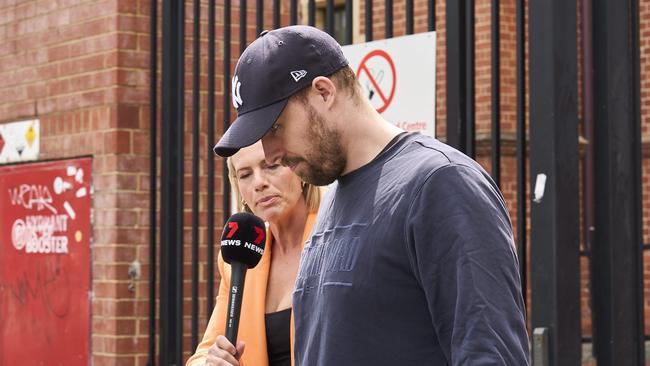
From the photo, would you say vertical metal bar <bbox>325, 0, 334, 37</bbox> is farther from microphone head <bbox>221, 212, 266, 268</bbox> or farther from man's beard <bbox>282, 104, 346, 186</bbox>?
man's beard <bbox>282, 104, 346, 186</bbox>

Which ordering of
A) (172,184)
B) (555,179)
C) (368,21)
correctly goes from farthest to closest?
(172,184) → (368,21) → (555,179)

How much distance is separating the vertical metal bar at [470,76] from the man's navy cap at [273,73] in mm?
1872

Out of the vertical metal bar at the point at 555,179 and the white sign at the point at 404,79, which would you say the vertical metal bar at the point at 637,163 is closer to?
the vertical metal bar at the point at 555,179

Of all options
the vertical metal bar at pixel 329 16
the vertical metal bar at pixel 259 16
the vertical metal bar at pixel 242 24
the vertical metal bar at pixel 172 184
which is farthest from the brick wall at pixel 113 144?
the vertical metal bar at pixel 329 16

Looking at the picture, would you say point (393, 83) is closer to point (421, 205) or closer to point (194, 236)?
point (194, 236)

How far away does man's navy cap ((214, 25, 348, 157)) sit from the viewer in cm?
257

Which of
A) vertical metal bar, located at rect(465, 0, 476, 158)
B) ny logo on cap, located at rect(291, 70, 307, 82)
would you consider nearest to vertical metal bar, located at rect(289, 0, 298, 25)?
vertical metal bar, located at rect(465, 0, 476, 158)

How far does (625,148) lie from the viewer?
419 cm

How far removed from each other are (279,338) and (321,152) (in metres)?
1.25

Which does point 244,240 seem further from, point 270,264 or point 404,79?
point 404,79

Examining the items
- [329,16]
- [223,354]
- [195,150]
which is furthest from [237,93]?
[195,150]

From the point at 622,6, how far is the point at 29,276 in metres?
3.63

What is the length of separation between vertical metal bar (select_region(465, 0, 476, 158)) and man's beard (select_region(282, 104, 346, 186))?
196cm

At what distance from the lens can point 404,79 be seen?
15.0ft
